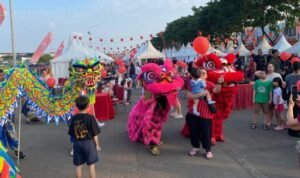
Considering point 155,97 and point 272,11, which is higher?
point 272,11

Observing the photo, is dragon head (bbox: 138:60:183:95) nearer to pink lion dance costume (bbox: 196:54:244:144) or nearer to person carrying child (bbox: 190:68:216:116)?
person carrying child (bbox: 190:68:216:116)

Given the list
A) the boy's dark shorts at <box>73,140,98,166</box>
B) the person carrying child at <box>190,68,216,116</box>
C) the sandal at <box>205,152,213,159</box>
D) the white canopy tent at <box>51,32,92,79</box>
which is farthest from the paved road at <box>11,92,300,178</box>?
the white canopy tent at <box>51,32,92,79</box>

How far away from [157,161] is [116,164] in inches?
28.9

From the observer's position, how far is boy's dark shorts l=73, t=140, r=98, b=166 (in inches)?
204

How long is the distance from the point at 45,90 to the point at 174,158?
2696 millimetres

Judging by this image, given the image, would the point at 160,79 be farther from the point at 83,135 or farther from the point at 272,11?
the point at 272,11

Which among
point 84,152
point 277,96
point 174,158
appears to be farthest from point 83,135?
point 277,96

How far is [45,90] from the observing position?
695 cm

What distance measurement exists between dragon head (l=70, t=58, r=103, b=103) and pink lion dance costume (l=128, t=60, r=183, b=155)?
0.89 metres

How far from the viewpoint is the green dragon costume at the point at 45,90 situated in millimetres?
6430

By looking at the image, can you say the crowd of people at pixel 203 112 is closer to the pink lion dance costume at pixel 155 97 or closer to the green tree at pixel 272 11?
the pink lion dance costume at pixel 155 97

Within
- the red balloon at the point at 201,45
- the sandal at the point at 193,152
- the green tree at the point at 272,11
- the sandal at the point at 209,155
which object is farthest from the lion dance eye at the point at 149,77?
the green tree at the point at 272,11

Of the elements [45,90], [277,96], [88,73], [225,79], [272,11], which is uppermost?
[272,11]

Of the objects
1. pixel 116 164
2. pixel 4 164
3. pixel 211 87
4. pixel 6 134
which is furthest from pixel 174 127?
pixel 4 164
